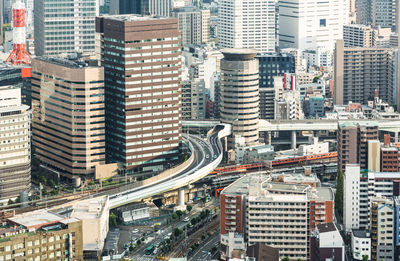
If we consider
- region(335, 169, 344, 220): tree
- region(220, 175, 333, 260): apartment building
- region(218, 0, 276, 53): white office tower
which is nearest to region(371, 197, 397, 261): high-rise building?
region(220, 175, 333, 260): apartment building

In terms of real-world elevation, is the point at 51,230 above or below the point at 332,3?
below

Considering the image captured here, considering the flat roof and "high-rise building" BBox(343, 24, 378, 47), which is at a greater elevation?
"high-rise building" BBox(343, 24, 378, 47)

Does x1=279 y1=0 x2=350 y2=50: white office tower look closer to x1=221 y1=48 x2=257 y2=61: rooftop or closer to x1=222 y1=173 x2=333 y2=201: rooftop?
x1=221 y1=48 x2=257 y2=61: rooftop

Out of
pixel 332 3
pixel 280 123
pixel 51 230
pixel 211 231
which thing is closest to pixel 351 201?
pixel 211 231

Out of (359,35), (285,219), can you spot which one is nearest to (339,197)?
(285,219)

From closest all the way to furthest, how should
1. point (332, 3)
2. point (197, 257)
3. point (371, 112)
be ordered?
point (197, 257)
point (371, 112)
point (332, 3)

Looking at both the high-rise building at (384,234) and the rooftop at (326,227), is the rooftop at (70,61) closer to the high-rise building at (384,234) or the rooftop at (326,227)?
the rooftop at (326,227)

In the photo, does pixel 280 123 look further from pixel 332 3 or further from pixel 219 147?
pixel 332 3
